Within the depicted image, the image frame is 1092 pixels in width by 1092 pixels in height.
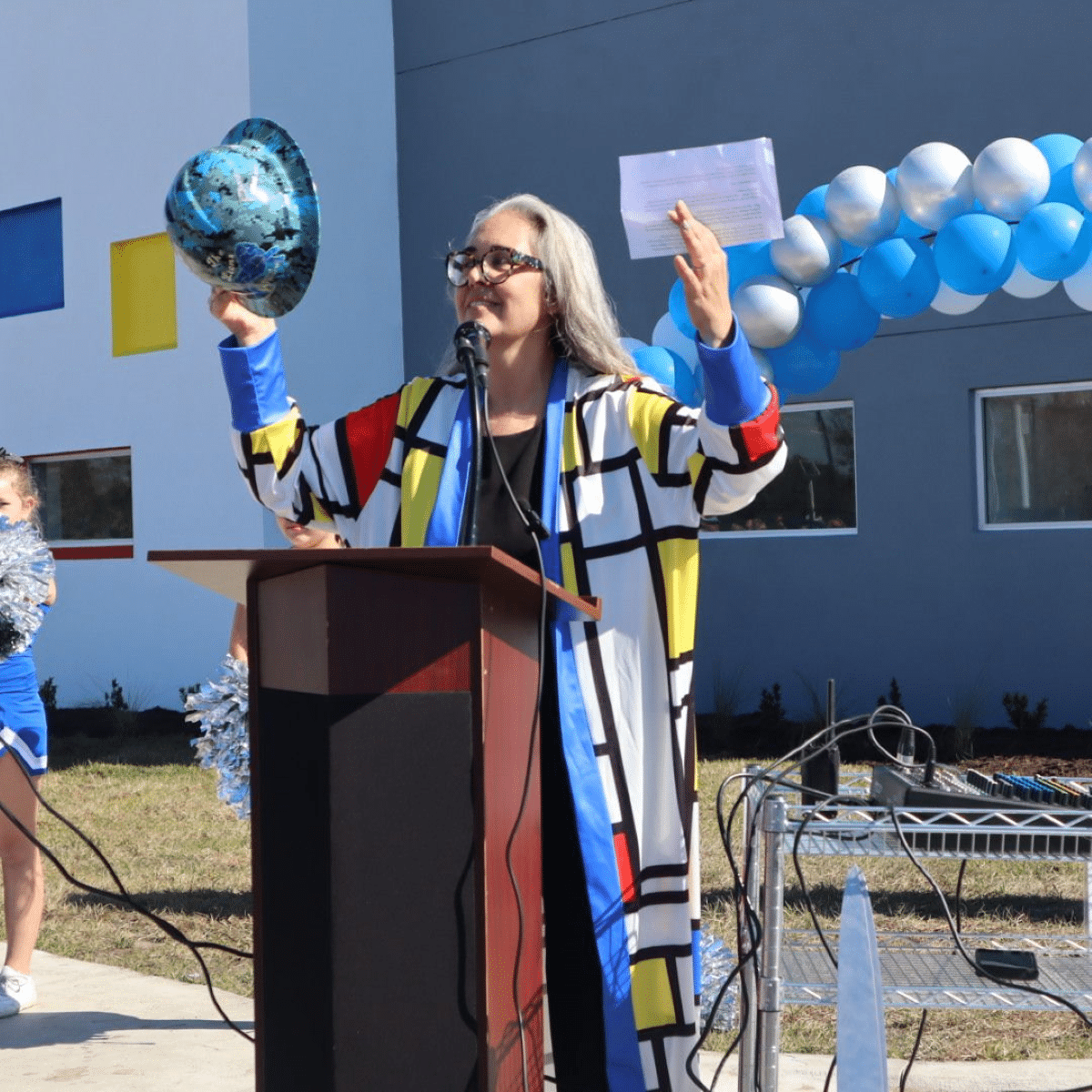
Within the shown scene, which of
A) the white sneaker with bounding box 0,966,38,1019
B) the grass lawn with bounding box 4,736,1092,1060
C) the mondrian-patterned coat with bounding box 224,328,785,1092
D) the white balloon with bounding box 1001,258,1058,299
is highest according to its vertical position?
the white balloon with bounding box 1001,258,1058,299

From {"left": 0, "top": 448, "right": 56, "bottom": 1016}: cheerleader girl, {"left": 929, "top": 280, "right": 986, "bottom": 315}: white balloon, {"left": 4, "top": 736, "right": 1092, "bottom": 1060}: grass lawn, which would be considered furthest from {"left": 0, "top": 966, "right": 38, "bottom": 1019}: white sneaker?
{"left": 929, "top": 280, "right": 986, "bottom": 315}: white balloon

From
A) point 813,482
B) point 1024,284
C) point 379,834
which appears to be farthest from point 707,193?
point 813,482

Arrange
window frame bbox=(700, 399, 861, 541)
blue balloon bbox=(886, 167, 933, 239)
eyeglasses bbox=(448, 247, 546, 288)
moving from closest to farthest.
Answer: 1. eyeglasses bbox=(448, 247, 546, 288)
2. blue balloon bbox=(886, 167, 933, 239)
3. window frame bbox=(700, 399, 861, 541)

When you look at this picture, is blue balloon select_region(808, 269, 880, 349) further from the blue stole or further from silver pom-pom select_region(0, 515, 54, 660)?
the blue stole

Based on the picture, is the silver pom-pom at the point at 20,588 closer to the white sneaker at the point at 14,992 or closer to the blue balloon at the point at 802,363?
the white sneaker at the point at 14,992

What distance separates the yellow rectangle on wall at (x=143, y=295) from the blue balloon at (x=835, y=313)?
27.6 ft

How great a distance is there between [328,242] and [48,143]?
3.09 metres

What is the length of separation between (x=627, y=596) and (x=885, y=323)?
8335 millimetres

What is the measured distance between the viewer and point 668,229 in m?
2.60

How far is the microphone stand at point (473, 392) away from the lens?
2262mm

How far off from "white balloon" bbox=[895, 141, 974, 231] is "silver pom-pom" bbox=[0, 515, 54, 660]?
3.80 meters

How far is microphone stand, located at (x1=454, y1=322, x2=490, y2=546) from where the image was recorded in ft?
7.42

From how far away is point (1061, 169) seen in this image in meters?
6.05

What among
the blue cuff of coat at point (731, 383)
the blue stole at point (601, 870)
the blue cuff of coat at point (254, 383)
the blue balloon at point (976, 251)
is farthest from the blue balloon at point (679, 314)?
the blue stole at point (601, 870)
